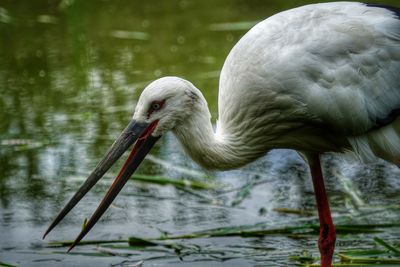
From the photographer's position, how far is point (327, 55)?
220 inches

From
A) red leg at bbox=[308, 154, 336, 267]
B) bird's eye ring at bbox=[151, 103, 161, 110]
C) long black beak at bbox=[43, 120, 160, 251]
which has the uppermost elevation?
bird's eye ring at bbox=[151, 103, 161, 110]

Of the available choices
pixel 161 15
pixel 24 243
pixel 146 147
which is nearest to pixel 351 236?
pixel 146 147

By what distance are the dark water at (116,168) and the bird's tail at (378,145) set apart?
0.72 meters

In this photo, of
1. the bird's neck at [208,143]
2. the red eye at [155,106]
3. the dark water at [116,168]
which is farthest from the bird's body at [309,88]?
the dark water at [116,168]

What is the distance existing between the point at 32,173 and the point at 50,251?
148 centimetres

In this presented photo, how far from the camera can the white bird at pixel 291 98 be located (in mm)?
5434

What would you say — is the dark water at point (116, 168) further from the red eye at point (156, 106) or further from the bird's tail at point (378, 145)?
the red eye at point (156, 106)

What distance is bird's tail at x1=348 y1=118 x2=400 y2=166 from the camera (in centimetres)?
586

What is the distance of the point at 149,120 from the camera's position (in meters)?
5.41

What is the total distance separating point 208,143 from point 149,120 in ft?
1.28

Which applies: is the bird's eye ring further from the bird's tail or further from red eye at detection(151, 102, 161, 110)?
the bird's tail

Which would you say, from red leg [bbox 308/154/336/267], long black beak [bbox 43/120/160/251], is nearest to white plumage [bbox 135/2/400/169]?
long black beak [bbox 43/120/160/251]

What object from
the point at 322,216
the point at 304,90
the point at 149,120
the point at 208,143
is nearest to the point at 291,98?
the point at 304,90

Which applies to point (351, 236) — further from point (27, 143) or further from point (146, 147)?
point (27, 143)
